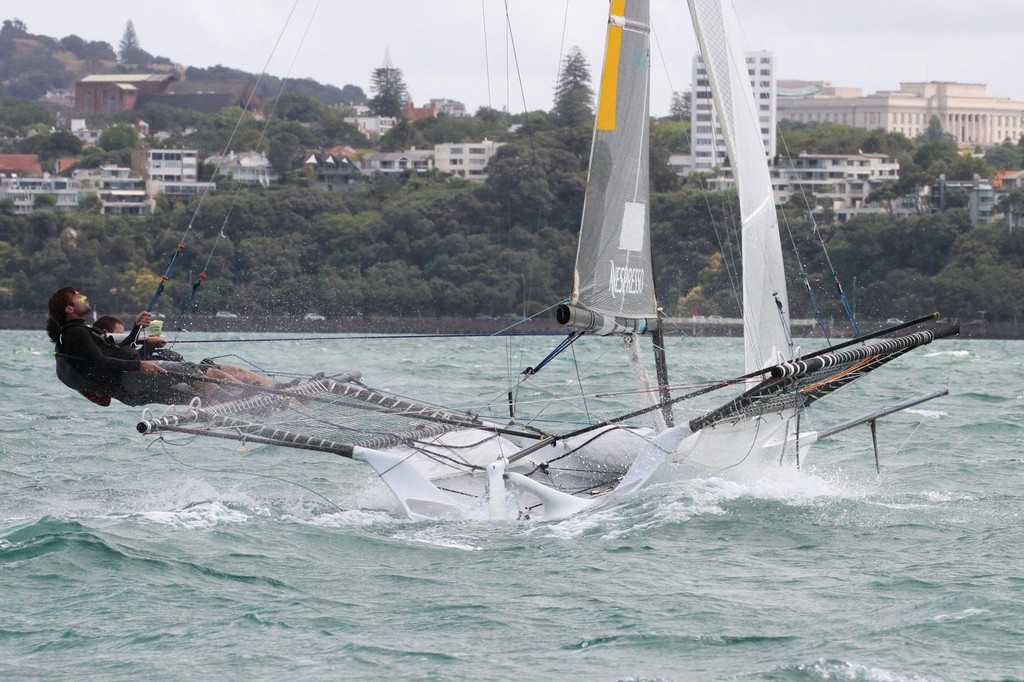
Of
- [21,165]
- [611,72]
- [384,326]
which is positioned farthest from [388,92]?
[611,72]

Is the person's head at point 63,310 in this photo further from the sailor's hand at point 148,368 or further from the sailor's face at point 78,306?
the sailor's hand at point 148,368

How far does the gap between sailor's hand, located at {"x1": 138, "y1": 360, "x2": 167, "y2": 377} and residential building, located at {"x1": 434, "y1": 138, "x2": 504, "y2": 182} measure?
217 feet

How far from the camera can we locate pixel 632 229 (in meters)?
10.5

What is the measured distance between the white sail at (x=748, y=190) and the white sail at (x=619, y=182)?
431mm

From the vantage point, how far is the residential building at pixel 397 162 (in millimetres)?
76312

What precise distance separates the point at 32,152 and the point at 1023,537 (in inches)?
3489

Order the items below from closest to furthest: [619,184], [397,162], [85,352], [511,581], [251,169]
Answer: [511,581], [85,352], [619,184], [251,169], [397,162]

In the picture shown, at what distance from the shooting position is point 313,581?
302 inches

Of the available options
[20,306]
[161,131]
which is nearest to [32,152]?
[161,131]

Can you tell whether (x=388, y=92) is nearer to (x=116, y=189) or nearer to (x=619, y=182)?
(x=116, y=189)

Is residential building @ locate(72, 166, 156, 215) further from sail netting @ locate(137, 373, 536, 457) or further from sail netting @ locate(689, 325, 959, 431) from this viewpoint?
sail netting @ locate(689, 325, 959, 431)

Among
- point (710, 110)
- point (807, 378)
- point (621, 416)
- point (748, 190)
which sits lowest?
point (621, 416)

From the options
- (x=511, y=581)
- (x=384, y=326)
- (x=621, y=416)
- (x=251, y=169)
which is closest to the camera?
(x=511, y=581)

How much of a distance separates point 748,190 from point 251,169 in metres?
65.3
